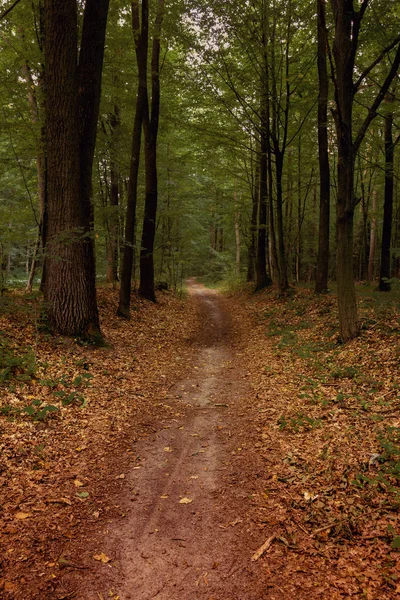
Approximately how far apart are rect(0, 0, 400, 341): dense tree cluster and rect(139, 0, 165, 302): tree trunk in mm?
62

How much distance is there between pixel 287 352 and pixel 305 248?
1876 centimetres

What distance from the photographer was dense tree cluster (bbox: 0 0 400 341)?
7508 millimetres

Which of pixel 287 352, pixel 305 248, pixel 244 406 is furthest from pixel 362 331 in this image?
pixel 305 248

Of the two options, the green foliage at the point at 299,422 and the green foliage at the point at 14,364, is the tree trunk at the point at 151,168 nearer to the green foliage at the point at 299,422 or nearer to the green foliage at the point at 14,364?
the green foliage at the point at 14,364

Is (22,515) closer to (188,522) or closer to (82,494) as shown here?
(82,494)

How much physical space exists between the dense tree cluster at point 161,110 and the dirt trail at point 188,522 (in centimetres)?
383

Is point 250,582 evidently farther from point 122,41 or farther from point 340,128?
point 122,41

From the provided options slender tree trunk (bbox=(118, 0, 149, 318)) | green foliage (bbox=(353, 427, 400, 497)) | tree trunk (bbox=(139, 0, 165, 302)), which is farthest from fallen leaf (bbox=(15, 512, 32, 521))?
tree trunk (bbox=(139, 0, 165, 302))

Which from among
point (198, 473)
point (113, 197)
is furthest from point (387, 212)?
point (198, 473)

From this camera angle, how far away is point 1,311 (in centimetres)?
746

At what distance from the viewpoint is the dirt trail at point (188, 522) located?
279 centimetres

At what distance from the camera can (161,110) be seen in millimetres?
15258

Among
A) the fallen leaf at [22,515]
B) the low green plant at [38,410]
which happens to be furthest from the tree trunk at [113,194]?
the fallen leaf at [22,515]

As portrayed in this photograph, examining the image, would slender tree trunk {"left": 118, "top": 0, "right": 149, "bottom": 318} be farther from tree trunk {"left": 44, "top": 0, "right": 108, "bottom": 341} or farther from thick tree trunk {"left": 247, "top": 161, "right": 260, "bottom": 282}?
thick tree trunk {"left": 247, "top": 161, "right": 260, "bottom": 282}
